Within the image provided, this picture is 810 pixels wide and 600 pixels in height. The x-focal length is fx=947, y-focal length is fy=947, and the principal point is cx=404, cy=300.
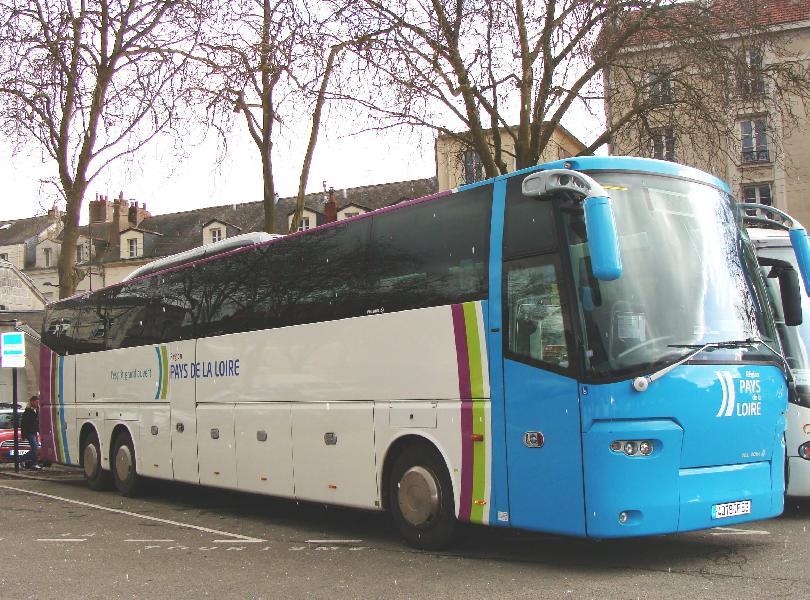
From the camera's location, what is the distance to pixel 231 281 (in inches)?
511

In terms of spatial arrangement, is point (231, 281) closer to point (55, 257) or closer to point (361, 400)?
point (361, 400)

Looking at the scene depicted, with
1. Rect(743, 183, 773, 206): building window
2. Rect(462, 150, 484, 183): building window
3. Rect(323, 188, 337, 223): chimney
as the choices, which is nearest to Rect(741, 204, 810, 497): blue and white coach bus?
Rect(462, 150, 484, 183): building window

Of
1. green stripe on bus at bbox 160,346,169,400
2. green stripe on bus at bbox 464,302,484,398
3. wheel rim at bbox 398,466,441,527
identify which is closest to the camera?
green stripe on bus at bbox 464,302,484,398

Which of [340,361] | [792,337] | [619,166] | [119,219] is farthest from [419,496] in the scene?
[119,219]

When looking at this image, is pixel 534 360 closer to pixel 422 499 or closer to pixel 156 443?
pixel 422 499

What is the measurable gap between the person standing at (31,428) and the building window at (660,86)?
15.6m

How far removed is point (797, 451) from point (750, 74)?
25.6ft

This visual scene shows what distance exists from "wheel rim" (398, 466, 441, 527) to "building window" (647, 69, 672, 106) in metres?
10.2

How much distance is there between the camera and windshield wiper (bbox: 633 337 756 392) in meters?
7.52

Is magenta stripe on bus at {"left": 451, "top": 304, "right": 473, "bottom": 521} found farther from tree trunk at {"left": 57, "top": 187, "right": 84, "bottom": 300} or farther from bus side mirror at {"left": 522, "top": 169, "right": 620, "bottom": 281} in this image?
tree trunk at {"left": 57, "top": 187, "right": 84, "bottom": 300}

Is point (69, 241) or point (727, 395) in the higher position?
point (69, 241)

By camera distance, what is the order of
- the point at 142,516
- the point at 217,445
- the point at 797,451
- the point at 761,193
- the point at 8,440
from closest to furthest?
the point at 797,451 < the point at 217,445 < the point at 142,516 < the point at 8,440 < the point at 761,193

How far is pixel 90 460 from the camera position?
17.2 metres

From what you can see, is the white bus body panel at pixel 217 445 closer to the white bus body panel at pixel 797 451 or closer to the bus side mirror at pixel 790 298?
the white bus body panel at pixel 797 451
